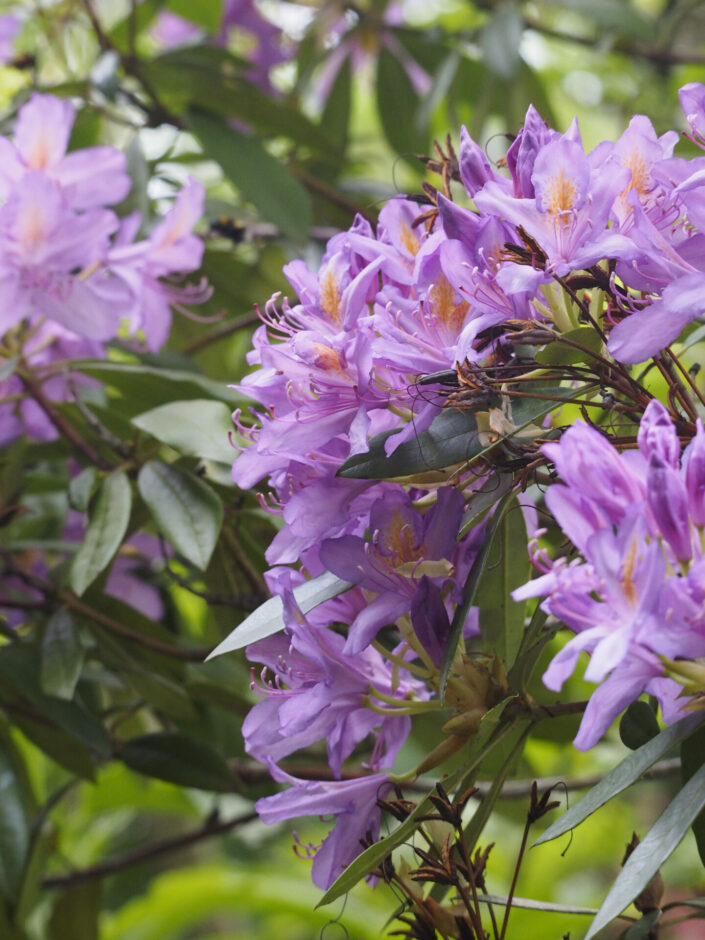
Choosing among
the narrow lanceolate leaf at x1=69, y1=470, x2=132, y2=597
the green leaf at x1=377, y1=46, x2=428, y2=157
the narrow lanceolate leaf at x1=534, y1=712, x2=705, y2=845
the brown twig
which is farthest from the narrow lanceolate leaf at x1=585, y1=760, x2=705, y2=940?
the green leaf at x1=377, y1=46, x2=428, y2=157

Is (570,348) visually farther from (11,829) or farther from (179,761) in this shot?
(11,829)

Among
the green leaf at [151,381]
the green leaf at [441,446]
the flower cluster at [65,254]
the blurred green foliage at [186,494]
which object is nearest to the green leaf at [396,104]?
the blurred green foliage at [186,494]

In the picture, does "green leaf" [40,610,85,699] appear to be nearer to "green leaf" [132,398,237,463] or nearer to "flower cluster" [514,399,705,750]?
"green leaf" [132,398,237,463]

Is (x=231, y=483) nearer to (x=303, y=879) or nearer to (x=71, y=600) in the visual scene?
(x=71, y=600)

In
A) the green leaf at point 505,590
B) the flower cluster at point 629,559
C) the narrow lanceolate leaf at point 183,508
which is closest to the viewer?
the flower cluster at point 629,559

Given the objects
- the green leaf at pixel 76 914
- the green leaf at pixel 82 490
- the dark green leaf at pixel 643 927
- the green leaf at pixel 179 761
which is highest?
the green leaf at pixel 82 490

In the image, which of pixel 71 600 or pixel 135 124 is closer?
pixel 71 600

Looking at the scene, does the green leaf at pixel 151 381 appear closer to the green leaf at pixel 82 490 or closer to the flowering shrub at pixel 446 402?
the green leaf at pixel 82 490

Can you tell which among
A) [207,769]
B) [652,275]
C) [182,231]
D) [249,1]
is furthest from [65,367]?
[249,1]
